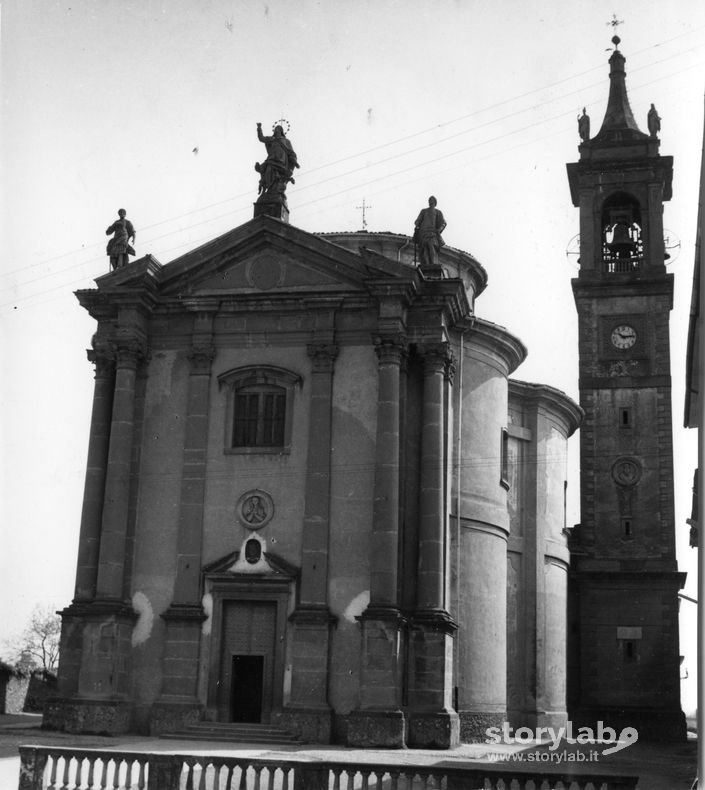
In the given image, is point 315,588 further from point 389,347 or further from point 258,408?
point 389,347

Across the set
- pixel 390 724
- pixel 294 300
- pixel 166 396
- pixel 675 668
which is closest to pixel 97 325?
pixel 166 396

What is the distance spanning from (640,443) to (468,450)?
1318 centimetres

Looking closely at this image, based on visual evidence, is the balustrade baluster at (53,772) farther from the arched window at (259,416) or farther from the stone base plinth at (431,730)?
the arched window at (259,416)

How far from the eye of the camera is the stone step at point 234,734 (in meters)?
26.2

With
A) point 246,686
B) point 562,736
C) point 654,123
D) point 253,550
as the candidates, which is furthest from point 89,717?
point 654,123

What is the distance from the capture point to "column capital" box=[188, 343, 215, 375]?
2995 centimetres

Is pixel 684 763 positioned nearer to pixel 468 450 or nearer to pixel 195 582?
pixel 468 450

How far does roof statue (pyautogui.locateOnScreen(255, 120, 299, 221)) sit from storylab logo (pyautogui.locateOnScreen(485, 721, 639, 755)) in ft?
49.4

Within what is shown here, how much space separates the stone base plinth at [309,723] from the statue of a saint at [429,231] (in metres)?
11.9

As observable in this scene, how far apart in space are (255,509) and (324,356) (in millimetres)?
4272

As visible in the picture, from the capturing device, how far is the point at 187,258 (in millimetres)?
30531

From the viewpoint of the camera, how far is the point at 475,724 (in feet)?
100

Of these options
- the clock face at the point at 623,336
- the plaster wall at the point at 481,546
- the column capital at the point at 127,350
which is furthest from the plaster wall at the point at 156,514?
the clock face at the point at 623,336

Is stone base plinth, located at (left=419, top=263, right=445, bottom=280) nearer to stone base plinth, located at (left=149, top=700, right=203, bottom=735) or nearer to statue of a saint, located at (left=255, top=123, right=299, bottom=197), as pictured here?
statue of a saint, located at (left=255, top=123, right=299, bottom=197)
